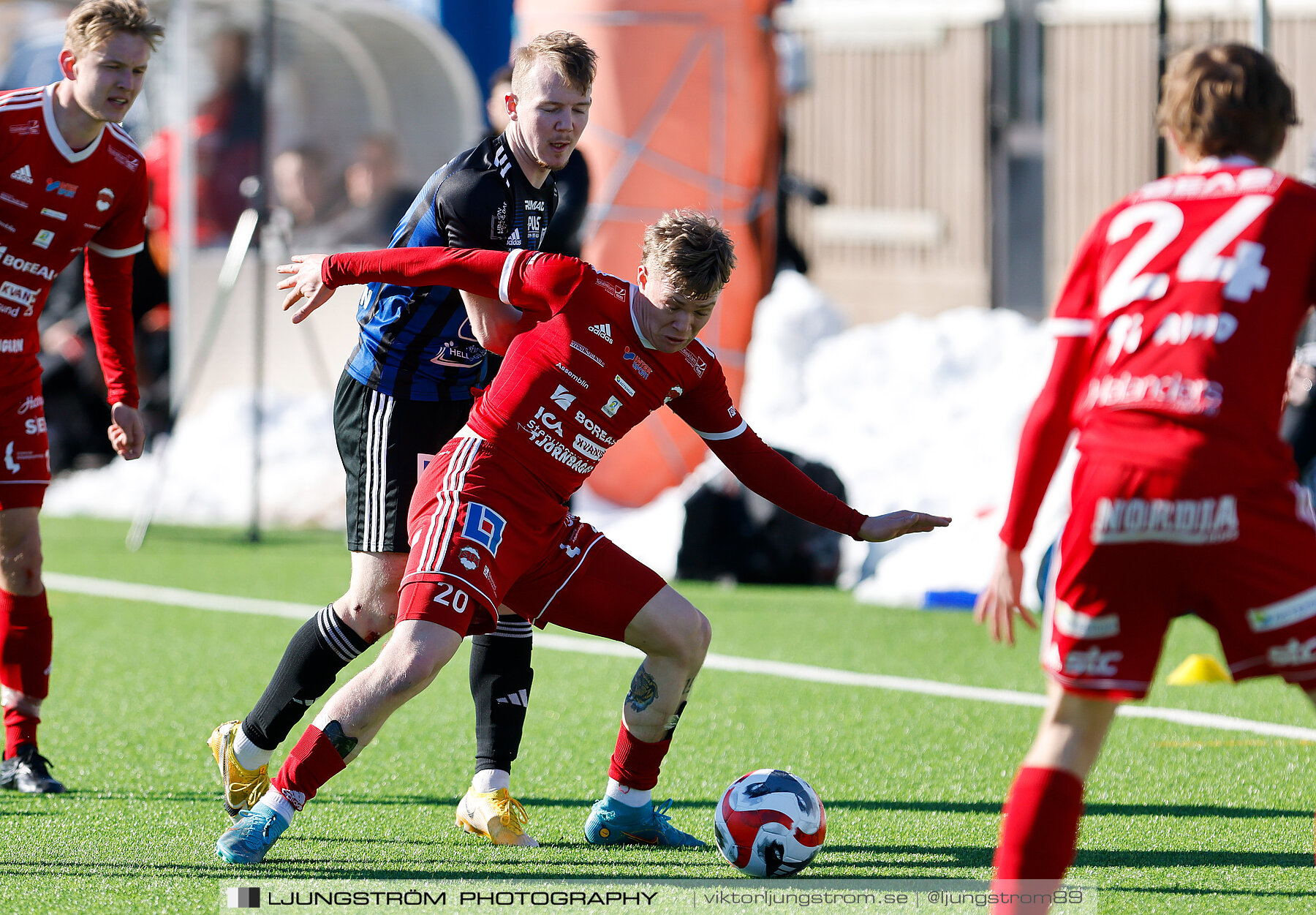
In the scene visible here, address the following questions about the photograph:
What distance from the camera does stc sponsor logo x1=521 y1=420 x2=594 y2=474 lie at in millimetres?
3812

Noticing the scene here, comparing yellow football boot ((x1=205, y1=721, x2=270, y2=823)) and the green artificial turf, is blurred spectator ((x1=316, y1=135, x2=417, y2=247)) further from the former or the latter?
yellow football boot ((x1=205, y1=721, x2=270, y2=823))

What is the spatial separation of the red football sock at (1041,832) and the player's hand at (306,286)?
1.97 m

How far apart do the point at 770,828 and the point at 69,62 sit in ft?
9.43

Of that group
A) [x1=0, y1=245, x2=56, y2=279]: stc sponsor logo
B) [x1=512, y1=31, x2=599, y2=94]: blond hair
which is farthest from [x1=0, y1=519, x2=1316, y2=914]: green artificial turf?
[x1=512, y1=31, x2=599, y2=94]: blond hair

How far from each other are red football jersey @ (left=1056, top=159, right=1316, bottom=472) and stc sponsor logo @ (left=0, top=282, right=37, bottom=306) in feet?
10.4

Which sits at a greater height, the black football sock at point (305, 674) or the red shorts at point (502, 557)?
the red shorts at point (502, 557)

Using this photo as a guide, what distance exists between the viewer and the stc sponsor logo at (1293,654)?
2801 millimetres

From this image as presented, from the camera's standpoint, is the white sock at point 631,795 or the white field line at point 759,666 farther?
the white field line at point 759,666

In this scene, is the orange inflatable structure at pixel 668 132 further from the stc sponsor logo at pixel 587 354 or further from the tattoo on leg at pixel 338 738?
the tattoo on leg at pixel 338 738

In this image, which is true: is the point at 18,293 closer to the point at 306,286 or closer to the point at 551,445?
the point at 306,286

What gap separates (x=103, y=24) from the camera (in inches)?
175

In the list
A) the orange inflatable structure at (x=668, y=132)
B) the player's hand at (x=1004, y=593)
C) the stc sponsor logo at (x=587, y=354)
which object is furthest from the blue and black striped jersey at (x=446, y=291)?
the orange inflatable structure at (x=668, y=132)

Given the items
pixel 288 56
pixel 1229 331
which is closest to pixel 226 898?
pixel 1229 331

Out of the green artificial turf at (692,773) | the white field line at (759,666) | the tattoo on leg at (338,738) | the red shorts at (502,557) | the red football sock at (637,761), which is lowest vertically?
the white field line at (759,666)
